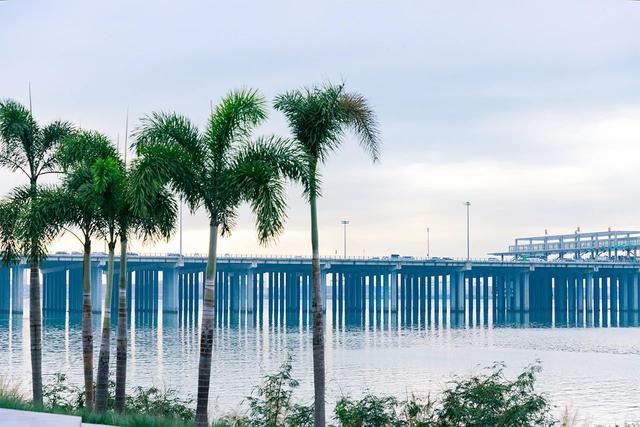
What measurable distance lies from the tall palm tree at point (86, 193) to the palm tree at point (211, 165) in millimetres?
6739

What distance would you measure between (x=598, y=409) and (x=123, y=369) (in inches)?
1084

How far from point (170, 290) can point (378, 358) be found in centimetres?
10134

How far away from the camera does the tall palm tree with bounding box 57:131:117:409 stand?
38.0 metres

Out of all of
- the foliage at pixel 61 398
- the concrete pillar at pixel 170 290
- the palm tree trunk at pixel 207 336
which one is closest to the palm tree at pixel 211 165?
the palm tree trunk at pixel 207 336

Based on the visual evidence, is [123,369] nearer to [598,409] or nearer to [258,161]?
[258,161]

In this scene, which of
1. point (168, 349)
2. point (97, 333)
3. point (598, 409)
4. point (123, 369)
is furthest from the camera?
point (97, 333)

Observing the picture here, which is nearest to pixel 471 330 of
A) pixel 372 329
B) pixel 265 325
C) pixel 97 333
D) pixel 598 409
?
pixel 372 329

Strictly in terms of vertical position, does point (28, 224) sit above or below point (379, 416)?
above

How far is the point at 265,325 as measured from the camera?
495 feet

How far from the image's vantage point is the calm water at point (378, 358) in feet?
203

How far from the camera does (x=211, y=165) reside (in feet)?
104

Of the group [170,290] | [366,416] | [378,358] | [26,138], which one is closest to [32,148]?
[26,138]

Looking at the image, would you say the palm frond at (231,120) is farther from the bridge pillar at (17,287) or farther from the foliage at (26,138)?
the bridge pillar at (17,287)

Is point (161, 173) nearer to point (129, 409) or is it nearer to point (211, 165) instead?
point (211, 165)
